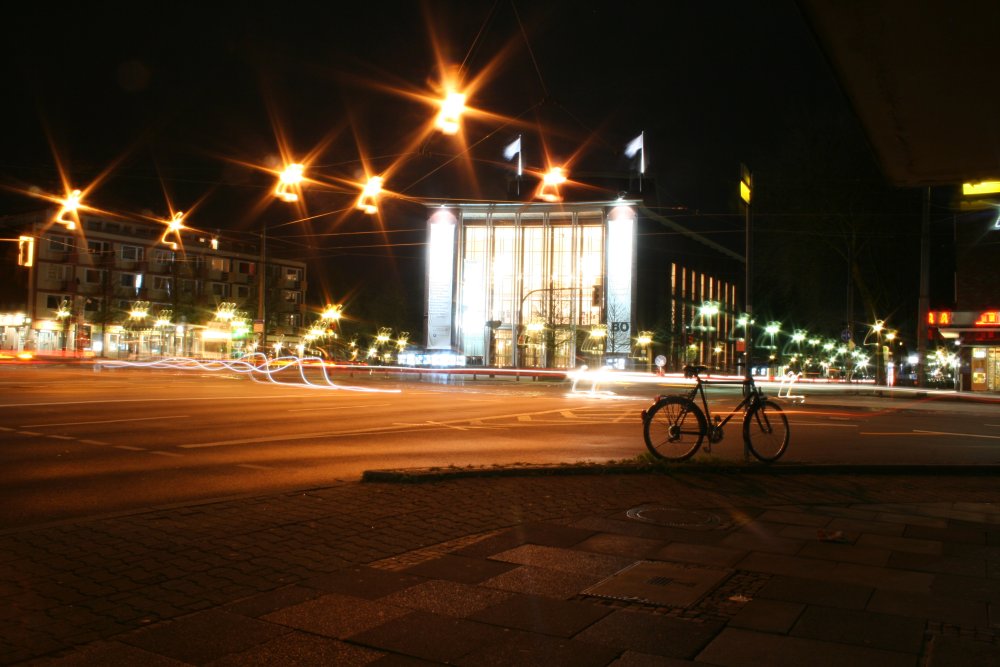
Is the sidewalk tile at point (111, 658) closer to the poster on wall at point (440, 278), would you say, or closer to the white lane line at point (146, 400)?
the white lane line at point (146, 400)

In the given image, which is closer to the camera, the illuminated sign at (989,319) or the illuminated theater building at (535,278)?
the illuminated sign at (989,319)

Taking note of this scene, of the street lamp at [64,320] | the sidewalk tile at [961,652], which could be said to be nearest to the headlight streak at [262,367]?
the street lamp at [64,320]

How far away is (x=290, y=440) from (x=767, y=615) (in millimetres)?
9278

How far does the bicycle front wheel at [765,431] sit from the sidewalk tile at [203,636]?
24.5ft

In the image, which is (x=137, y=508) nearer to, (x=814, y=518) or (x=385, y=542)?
(x=385, y=542)

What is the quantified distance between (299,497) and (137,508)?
1.38m

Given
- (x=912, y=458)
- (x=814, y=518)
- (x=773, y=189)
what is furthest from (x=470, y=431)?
(x=773, y=189)

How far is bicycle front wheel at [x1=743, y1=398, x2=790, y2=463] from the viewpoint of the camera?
10.3 metres

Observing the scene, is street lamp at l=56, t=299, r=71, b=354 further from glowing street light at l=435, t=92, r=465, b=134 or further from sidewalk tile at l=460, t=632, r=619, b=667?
sidewalk tile at l=460, t=632, r=619, b=667

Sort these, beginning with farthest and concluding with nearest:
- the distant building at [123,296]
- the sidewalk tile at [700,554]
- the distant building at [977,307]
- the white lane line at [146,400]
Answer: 1. the distant building at [123,296]
2. the distant building at [977,307]
3. the white lane line at [146,400]
4. the sidewalk tile at [700,554]

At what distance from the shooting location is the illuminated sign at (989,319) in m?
41.4


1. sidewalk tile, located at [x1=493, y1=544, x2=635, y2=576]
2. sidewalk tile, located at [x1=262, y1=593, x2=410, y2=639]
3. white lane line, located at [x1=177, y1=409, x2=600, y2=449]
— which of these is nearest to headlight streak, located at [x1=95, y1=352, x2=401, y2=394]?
white lane line, located at [x1=177, y1=409, x2=600, y2=449]

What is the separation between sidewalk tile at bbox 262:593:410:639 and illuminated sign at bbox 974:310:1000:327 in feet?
148

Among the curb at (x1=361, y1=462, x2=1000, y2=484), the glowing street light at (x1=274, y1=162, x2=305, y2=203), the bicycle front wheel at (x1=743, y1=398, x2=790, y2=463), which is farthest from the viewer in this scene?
the glowing street light at (x1=274, y1=162, x2=305, y2=203)
